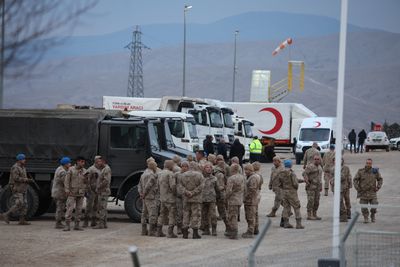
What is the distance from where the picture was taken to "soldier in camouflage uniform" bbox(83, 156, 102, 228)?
77.7ft

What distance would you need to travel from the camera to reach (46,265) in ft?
59.7

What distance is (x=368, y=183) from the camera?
2505 cm

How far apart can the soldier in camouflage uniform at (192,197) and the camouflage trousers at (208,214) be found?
67cm

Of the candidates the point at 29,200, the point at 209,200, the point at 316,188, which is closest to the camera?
the point at 209,200

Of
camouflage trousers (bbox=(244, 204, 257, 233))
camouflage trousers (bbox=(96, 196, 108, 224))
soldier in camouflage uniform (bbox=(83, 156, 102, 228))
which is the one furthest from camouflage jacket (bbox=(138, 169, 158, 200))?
camouflage trousers (bbox=(244, 204, 257, 233))

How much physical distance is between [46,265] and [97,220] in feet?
19.3

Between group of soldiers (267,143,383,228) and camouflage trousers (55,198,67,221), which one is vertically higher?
group of soldiers (267,143,383,228)

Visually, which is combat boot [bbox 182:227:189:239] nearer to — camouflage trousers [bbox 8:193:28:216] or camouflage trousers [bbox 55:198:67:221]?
camouflage trousers [bbox 55:198:67:221]

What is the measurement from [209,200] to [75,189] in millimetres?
3115

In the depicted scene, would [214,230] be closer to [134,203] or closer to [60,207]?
[134,203]

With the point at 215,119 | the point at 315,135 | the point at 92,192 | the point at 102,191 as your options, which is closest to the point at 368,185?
the point at 102,191

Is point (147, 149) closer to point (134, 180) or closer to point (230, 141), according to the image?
point (134, 180)

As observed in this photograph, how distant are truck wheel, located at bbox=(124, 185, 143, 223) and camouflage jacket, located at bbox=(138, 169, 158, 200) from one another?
1.74 meters

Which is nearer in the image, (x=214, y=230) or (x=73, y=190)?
(x=214, y=230)
